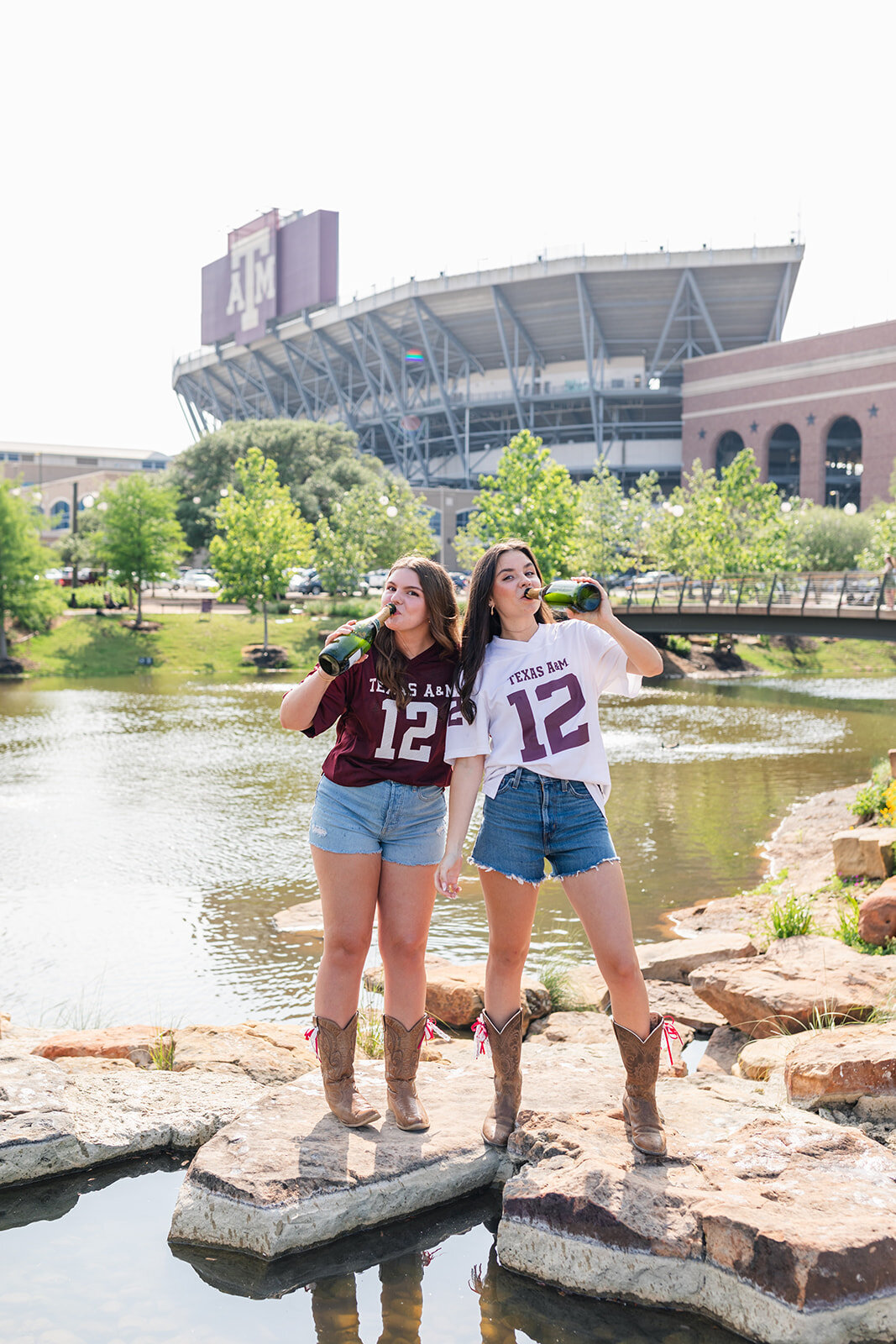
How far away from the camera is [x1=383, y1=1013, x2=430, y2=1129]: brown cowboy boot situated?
4145 millimetres

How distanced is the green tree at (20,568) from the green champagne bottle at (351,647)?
38.7 m

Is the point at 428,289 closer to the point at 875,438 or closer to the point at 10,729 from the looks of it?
the point at 875,438

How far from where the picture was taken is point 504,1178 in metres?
4.02

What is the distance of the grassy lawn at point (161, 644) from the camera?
39.7 m

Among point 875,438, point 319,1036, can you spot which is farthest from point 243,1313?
point 875,438

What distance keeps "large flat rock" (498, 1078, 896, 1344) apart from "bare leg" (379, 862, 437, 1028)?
25.2 inches

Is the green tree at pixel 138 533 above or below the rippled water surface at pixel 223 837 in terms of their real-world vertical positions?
above

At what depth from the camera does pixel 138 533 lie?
152 ft

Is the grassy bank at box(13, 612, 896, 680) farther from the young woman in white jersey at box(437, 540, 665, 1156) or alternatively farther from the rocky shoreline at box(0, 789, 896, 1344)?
the young woman in white jersey at box(437, 540, 665, 1156)

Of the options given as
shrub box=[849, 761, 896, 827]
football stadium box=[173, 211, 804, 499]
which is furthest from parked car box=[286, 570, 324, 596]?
shrub box=[849, 761, 896, 827]

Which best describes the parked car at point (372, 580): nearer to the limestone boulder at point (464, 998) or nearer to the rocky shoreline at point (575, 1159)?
the limestone boulder at point (464, 998)

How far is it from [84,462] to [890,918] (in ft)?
450

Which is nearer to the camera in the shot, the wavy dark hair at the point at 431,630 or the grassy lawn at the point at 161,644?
the wavy dark hair at the point at 431,630

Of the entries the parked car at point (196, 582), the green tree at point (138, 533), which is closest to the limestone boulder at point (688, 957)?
the green tree at point (138, 533)
